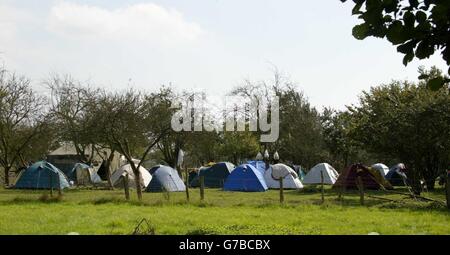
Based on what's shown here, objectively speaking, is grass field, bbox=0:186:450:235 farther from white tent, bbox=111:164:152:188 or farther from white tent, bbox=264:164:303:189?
white tent, bbox=111:164:152:188

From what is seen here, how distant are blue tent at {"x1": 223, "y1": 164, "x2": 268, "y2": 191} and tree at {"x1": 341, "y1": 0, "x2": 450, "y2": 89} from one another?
22.9 meters

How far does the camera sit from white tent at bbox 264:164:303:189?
27.5 meters

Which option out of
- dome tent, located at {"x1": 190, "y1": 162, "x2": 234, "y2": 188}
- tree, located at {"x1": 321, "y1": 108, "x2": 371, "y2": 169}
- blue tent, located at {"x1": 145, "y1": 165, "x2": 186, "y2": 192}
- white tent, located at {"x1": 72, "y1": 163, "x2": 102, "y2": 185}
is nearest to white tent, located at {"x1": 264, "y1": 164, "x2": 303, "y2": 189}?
dome tent, located at {"x1": 190, "y1": 162, "x2": 234, "y2": 188}

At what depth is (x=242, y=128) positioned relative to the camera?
48.3 meters

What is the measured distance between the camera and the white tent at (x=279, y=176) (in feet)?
90.2

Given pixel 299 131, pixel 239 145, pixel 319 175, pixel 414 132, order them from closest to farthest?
1. pixel 414 132
2. pixel 319 175
3. pixel 299 131
4. pixel 239 145

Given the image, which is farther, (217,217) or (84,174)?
(84,174)

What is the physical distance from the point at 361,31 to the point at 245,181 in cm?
2311

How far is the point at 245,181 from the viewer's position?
25953 millimetres

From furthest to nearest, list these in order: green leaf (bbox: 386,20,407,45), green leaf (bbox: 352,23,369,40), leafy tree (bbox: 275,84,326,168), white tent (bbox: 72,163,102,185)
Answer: leafy tree (bbox: 275,84,326,168) → white tent (bbox: 72,163,102,185) → green leaf (bbox: 352,23,369,40) → green leaf (bbox: 386,20,407,45)

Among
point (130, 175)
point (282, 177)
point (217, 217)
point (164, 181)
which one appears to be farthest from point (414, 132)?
point (130, 175)

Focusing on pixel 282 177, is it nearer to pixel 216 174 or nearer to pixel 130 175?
pixel 216 174
